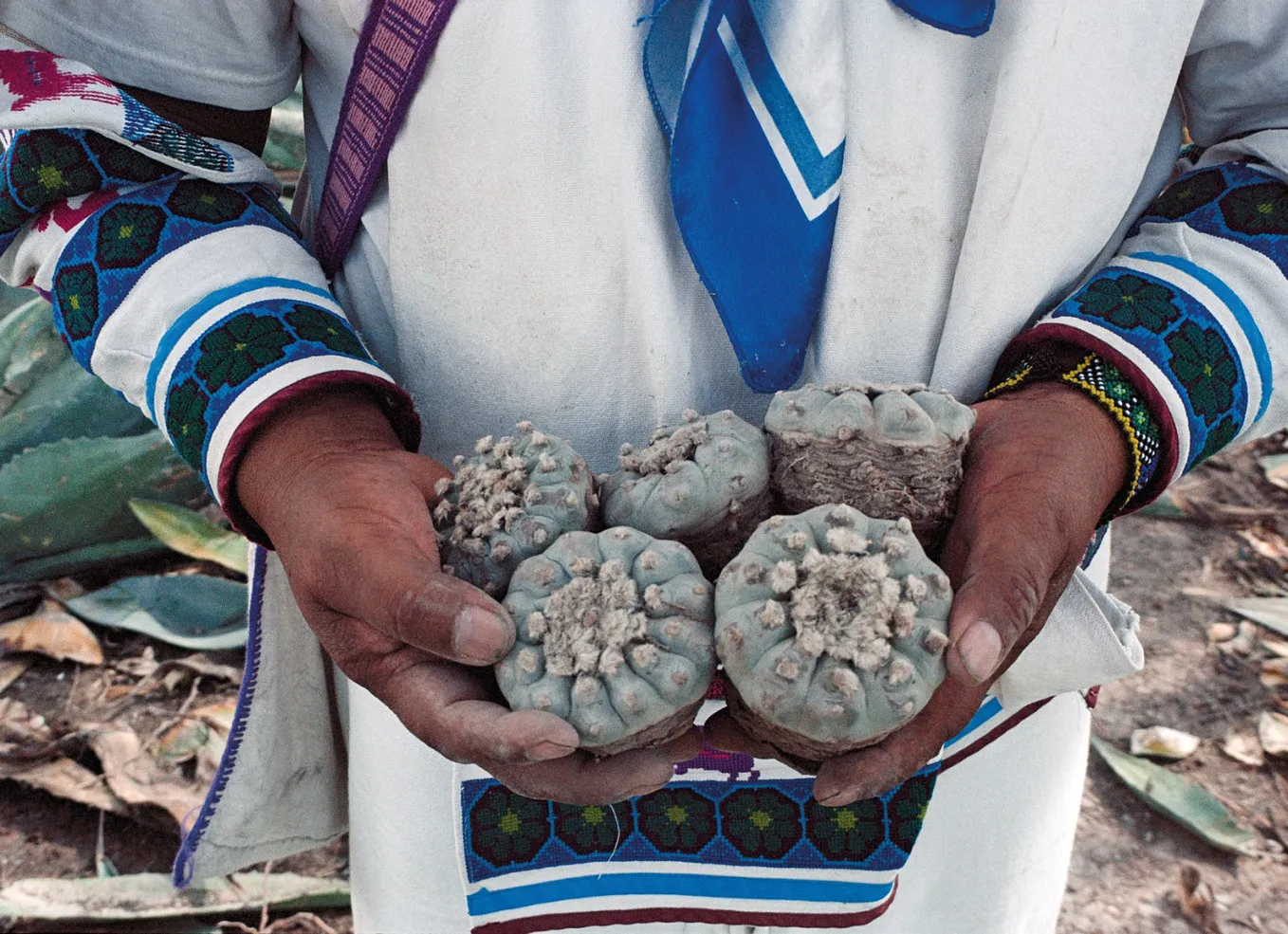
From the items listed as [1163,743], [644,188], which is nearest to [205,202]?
[644,188]

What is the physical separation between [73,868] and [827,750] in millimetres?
1834

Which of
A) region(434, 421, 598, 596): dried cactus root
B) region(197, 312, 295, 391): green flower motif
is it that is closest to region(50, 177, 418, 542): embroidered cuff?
region(197, 312, 295, 391): green flower motif

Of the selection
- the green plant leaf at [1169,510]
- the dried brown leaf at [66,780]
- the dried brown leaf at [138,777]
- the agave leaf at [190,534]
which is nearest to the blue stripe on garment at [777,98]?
the dried brown leaf at [138,777]

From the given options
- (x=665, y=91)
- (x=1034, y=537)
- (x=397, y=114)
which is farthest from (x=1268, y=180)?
(x=397, y=114)

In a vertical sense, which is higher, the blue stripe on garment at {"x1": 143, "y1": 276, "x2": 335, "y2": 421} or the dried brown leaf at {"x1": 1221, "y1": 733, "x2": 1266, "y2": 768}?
the blue stripe on garment at {"x1": 143, "y1": 276, "x2": 335, "y2": 421}

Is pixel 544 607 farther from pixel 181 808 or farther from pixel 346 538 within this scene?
pixel 181 808

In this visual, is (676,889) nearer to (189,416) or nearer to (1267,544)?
(189,416)

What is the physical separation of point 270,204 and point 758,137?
49 centimetres

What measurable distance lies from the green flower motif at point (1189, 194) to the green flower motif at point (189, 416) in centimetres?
88

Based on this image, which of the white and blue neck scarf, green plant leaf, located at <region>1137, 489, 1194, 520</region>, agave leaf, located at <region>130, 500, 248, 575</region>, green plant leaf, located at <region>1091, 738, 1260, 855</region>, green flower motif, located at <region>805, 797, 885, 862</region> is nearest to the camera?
the white and blue neck scarf

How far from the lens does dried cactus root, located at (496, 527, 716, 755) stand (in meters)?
0.87

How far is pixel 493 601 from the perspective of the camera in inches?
34.9

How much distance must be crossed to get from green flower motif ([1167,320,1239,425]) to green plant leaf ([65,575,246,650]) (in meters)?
2.19

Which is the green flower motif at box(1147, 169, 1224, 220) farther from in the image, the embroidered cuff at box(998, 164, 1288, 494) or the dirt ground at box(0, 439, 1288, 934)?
the dirt ground at box(0, 439, 1288, 934)
